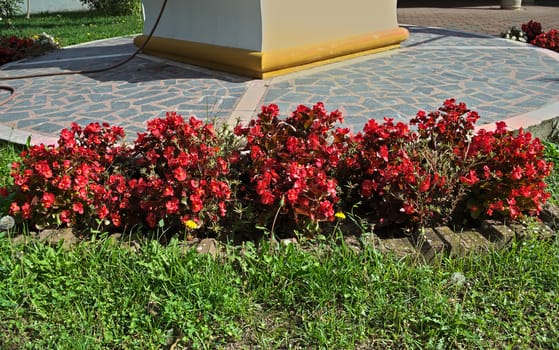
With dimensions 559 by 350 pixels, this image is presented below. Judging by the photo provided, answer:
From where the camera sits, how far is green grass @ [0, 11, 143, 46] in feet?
35.3

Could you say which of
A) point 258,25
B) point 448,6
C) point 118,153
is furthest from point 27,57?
point 448,6

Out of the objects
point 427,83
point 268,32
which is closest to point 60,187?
point 268,32

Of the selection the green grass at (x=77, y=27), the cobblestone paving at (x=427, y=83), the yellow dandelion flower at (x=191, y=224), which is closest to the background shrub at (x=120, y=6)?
the green grass at (x=77, y=27)

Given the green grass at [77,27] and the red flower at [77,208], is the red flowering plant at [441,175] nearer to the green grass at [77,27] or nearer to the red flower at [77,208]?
the red flower at [77,208]

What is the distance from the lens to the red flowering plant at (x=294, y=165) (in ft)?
8.66

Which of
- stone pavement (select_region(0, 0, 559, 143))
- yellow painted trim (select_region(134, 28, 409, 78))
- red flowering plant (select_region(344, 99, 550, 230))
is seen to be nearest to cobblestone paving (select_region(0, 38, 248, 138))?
stone pavement (select_region(0, 0, 559, 143))

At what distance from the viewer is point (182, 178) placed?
2643 millimetres

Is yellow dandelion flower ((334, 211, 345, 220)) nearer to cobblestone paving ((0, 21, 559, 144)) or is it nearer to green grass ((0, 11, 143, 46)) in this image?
cobblestone paving ((0, 21, 559, 144))

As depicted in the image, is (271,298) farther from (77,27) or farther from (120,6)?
(120,6)

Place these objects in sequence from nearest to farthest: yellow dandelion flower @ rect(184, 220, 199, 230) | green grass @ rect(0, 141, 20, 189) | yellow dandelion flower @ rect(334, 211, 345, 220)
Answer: yellow dandelion flower @ rect(184, 220, 199, 230) → yellow dandelion flower @ rect(334, 211, 345, 220) → green grass @ rect(0, 141, 20, 189)

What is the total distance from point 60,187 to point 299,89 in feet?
11.1

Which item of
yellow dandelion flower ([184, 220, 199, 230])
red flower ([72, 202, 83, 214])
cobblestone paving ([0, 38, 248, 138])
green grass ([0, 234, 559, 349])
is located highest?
cobblestone paving ([0, 38, 248, 138])

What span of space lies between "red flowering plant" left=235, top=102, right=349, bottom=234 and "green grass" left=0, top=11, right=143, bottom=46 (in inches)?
317

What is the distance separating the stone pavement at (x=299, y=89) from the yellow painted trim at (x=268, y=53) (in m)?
0.13
